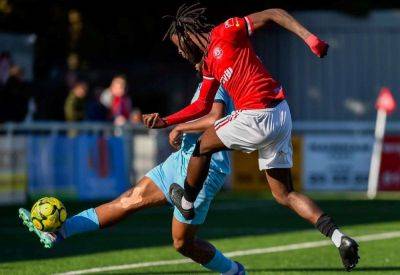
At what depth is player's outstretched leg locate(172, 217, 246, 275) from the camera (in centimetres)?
1066

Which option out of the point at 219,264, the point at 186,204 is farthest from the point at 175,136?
the point at 219,264

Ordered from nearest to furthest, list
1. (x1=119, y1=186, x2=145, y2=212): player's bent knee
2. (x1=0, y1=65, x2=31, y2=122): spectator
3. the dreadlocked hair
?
the dreadlocked hair < (x1=119, y1=186, x2=145, y2=212): player's bent knee < (x1=0, y1=65, x2=31, y2=122): spectator

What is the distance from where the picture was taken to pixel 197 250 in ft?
35.5

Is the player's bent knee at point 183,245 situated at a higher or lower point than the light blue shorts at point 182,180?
lower

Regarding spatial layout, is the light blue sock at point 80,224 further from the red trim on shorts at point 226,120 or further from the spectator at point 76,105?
the spectator at point 76,105

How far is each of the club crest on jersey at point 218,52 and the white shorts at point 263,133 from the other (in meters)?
0.43

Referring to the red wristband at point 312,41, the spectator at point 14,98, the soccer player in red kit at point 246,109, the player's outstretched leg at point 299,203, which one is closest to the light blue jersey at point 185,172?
the soccer player in red kit at point 246,109

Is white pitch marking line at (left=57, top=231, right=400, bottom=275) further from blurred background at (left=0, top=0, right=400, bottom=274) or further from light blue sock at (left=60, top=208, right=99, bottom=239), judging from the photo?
light blue sock at (left=60, top=208, right=99, bottom=239)

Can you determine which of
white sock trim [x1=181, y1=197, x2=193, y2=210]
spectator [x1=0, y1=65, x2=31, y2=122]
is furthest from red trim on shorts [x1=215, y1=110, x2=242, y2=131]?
spectator [x1=0, y1=65, x2=31, y2=122]

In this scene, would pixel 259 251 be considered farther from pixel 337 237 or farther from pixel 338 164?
pixel 338 164

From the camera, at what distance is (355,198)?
78.1ft

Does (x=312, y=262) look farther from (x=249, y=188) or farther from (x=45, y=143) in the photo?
(x=249, y=188)

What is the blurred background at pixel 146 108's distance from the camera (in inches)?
795

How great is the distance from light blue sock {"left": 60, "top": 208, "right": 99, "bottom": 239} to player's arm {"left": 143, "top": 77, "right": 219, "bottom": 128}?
0.93 meters
